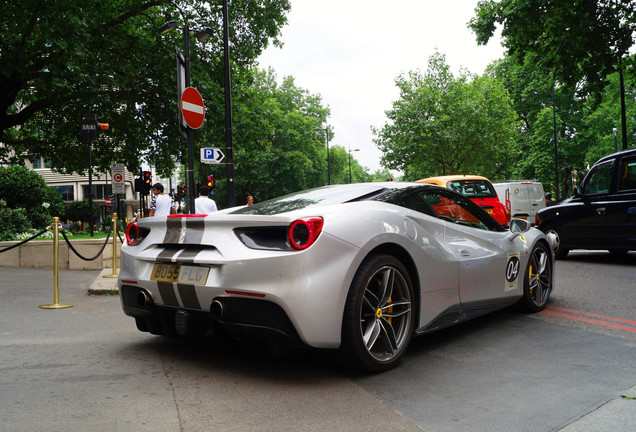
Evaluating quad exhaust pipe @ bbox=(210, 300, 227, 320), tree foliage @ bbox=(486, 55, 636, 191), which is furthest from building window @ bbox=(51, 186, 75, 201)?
quad exhaust pipe @ bbox=(210, 300, 227, 320)

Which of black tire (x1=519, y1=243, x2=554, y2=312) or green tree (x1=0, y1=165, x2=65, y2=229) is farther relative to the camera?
green tree (x1=0, y1=165, x2=65, y2=229)

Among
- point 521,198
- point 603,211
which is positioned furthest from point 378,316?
point 521,198

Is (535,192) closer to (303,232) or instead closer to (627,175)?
(627,175)

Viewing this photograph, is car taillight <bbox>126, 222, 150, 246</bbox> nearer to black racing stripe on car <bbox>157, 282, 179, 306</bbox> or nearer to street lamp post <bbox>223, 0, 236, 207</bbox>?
black racing stripe on car <bbox>157, 282, 179, 306</bbox>

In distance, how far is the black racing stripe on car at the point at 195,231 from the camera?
353 centimetres

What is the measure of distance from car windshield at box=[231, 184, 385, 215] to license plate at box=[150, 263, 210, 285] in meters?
0.59

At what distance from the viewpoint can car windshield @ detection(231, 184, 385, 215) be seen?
3.79 m

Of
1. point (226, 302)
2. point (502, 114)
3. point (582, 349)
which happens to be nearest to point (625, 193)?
point (582, 349)

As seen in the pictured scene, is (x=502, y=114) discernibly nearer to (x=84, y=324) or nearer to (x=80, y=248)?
(x=80, y=248)

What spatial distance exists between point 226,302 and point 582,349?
273 centimetres

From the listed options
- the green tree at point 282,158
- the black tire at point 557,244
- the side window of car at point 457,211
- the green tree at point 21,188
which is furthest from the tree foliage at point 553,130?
the side window of car at point 457,211

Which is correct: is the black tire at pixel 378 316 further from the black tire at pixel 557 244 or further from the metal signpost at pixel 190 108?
the black tire at pixel 557 244

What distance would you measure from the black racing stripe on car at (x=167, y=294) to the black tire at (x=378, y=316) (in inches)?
44.4

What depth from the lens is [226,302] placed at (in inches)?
128
